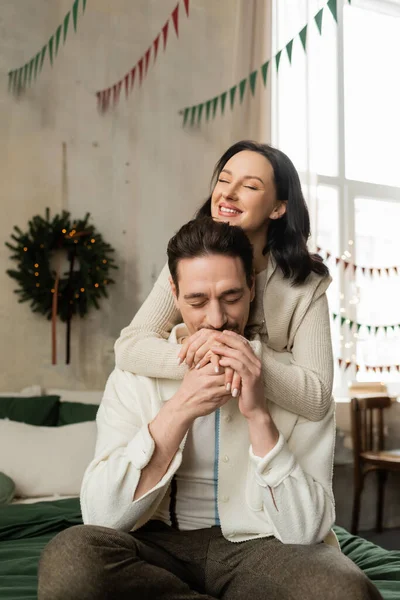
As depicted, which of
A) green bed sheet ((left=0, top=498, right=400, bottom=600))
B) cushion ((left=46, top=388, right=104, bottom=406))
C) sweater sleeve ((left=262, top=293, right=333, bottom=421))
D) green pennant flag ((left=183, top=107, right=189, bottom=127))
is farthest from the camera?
green pennant flag ((left=183, top=107, right=189, bottom=127))

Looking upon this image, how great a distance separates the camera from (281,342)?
1.62 m

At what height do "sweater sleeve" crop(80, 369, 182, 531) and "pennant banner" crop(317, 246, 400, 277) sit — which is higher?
"pennant banner" crop(317, 246, 400, 277)

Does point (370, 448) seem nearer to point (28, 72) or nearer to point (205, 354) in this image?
point (28, 72)

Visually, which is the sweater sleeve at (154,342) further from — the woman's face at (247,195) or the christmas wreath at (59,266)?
the christmas wreath at (59,266)

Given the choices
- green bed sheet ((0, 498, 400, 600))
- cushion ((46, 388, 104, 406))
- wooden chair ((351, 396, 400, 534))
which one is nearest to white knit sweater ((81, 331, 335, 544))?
green bed sheet ((0, 498, 400, 600))

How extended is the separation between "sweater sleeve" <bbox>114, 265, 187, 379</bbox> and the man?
0.17ft

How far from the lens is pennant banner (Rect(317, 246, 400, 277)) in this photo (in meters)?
4.76

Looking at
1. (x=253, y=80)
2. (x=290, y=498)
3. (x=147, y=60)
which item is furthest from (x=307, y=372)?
(x=147, y=60)

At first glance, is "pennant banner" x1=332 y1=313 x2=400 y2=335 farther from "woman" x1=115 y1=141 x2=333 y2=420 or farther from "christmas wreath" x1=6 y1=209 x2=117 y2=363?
"woman" x1=115 y1=141 x2=333 y2=420

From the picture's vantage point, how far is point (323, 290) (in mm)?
1646

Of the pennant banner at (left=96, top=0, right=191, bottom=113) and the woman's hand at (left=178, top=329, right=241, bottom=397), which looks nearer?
the woman's hand at (left=178, top=329, right=241, bottom=397)

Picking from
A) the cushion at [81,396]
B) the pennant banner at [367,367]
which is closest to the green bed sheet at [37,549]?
the cushion at [81,396]

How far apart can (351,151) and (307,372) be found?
3.81 meters

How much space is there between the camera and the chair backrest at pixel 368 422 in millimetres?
4227
